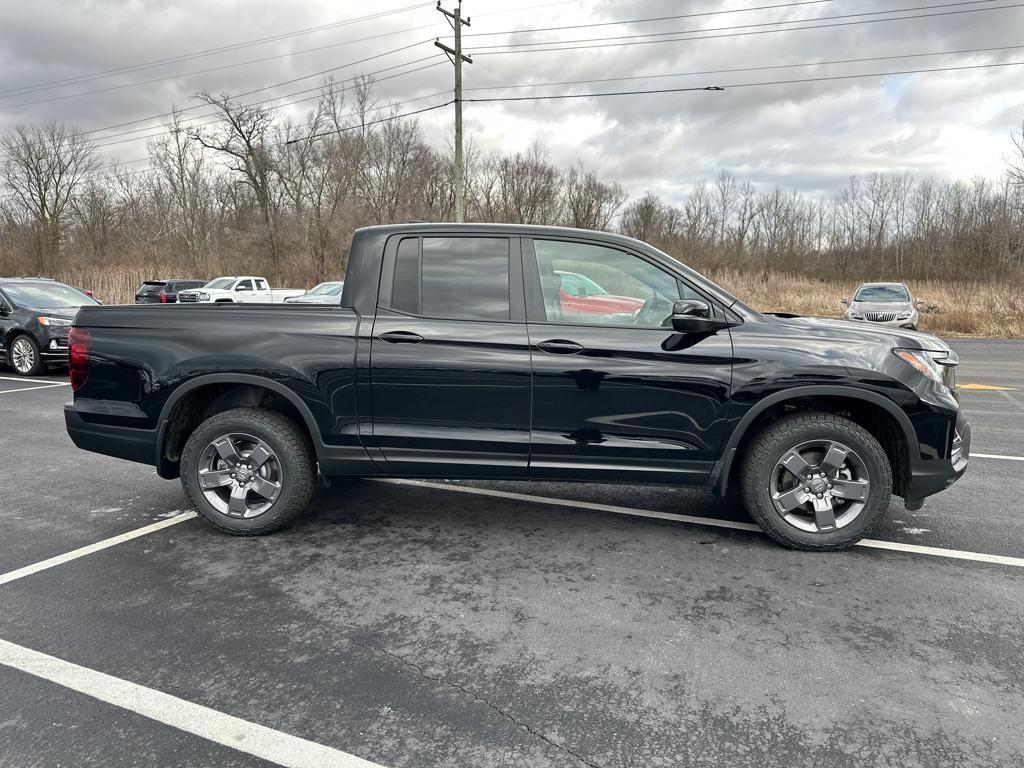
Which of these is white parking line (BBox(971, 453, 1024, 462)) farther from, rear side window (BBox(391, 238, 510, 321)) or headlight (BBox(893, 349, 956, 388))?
rear side window (BBox(391, 238, 510, 321))

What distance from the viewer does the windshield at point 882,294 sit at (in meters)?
19.3

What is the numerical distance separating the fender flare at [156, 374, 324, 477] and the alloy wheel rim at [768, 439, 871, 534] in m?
2.80

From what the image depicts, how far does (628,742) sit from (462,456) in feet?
6.58

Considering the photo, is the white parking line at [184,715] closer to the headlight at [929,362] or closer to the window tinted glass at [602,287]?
the window tinted glass at [602,287]

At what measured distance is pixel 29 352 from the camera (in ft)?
38.8

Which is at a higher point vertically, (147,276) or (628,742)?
(147,276)

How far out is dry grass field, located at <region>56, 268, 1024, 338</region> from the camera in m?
21.2

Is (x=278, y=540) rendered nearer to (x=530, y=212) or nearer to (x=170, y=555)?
(x=170, y=555)

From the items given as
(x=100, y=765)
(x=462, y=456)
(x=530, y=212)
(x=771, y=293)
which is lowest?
(x=100, y=765)

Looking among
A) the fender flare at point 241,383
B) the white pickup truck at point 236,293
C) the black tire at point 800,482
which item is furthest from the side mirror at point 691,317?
the white pickup truck at point 236,293

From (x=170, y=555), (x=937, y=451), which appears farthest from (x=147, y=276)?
(x=937, y=451)

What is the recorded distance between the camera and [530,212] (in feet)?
184

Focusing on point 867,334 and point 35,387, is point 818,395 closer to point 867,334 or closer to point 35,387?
point 867,334

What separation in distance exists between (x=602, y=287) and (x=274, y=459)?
2.34m
